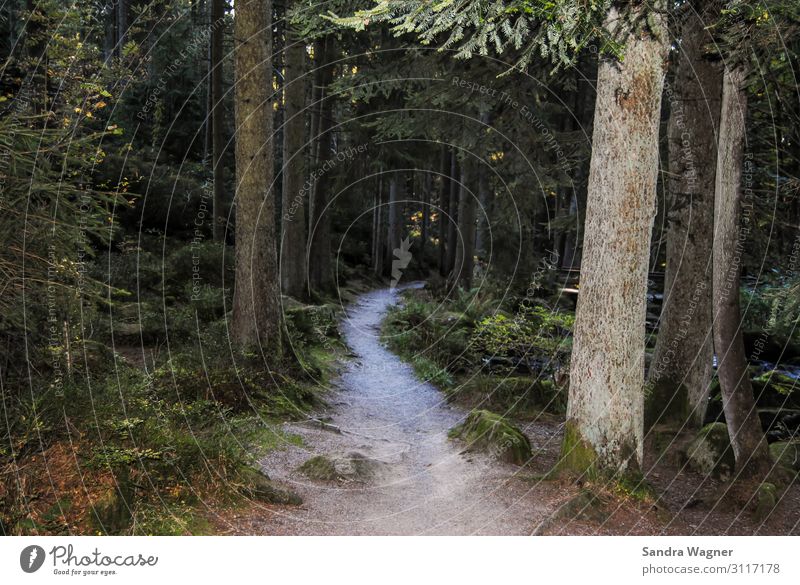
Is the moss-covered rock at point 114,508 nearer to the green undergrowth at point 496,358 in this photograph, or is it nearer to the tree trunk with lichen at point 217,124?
the green undergrowth at point 496,358

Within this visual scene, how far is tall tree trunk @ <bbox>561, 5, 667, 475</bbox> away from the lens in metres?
6.99

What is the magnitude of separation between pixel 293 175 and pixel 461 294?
21.3 ft

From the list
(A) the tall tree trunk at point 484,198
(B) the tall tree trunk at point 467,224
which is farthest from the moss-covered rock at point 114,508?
(B) the tall tree trunk at point 467,224

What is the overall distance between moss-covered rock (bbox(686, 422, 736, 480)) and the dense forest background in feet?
0.16

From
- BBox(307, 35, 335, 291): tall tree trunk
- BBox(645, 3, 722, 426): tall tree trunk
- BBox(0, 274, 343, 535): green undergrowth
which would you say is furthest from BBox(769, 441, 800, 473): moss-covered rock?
BBox(307, 35, 335, 291): tall tree trunk

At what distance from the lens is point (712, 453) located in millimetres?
9219

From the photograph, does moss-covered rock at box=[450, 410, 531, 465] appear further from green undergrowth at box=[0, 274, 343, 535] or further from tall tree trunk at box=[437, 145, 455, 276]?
tall tree trunk at box=[437, 145, 455, 276]

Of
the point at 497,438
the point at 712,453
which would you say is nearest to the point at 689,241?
the point at 712,453

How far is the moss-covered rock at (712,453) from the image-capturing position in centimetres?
899

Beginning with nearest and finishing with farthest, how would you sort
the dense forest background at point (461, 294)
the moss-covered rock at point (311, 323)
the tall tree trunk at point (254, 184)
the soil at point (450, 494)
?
1. the dense forest background at point (461, 294)
2. the soil at point (450, 494)
3. the tall tree trunk at point (254, 184)
4. the moss-covered rock at point (311, 323)

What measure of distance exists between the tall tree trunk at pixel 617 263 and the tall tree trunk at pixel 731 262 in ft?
3.92

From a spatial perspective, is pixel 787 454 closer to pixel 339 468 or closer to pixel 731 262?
pixel 731 262

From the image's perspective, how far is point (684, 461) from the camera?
945cm
